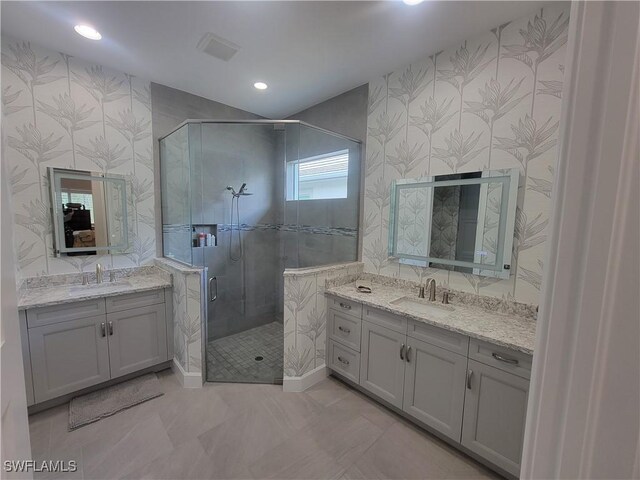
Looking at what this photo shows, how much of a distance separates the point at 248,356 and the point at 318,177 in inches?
83.2

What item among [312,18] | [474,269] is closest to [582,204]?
[474,269]

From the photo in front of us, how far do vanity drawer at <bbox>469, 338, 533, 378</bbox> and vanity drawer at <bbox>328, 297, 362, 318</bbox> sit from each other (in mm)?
851

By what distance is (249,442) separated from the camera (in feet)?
5.92

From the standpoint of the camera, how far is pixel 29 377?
1896 millimetres

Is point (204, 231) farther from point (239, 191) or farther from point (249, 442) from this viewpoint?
point (249, 442)

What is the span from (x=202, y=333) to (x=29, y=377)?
1.14 metres

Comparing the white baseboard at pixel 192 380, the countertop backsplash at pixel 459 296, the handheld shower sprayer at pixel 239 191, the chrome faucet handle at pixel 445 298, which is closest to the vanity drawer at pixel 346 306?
the countertop backsplash at pixel 459 296

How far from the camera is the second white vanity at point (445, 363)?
1.50 meters

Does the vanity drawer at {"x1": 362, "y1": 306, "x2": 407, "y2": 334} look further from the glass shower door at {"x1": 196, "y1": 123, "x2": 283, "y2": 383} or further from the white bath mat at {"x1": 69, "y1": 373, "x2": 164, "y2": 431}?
the white bath mat at {"x1": 69, "y1": 373, "x2": 164, "y2": 431}

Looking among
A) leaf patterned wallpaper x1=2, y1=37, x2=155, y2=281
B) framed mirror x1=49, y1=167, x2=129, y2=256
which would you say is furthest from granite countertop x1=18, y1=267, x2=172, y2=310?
framed mirror x1=49, y1=167, x2=129, y2=256

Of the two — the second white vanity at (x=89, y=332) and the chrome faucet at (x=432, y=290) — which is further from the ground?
the chrome faucet at (x=432, y=290)

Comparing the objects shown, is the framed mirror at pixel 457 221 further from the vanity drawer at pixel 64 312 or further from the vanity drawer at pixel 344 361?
the vanity drawer at pixel 64 312

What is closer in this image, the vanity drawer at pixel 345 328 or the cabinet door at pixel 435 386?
the cabinet door at pixel 435 386

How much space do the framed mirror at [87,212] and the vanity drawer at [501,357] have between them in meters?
3.12
